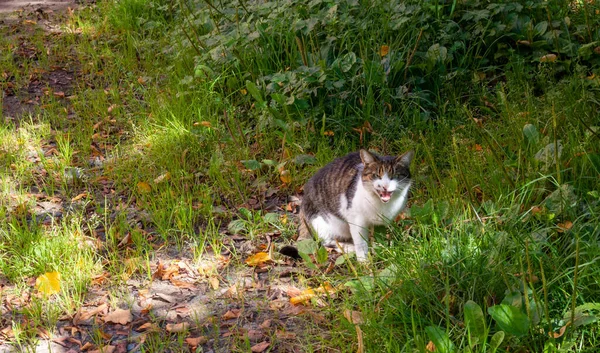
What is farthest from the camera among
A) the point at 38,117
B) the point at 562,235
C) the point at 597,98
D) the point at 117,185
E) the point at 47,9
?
the point at 47,9

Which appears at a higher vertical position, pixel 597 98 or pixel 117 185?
pixel 597 98

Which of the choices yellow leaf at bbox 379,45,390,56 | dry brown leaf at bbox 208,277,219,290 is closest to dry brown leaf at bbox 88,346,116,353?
dry brown leaf at bbox 208,277,219,290

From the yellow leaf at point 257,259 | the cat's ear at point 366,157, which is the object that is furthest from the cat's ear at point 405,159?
the yellow leaf at point 257,259

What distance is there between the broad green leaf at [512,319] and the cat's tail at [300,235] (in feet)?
4.82

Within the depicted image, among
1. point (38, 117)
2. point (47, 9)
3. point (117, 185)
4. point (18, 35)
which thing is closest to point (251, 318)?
point (117, 185)

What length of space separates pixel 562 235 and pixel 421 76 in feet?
6.69

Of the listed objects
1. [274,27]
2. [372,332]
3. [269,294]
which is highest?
[274,27]

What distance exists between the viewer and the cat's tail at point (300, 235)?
3.56 metres

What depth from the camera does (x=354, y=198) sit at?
3510 mm

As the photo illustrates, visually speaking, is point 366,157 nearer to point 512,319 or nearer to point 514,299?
point 514,299

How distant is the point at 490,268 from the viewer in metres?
2.69

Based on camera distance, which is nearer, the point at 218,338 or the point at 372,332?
the point at 372,332

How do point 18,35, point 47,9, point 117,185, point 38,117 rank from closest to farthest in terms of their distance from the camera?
point 117,185 → point 38,117 → point 18,35 → point 47,9

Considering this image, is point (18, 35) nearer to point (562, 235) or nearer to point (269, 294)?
point (269, 294)
